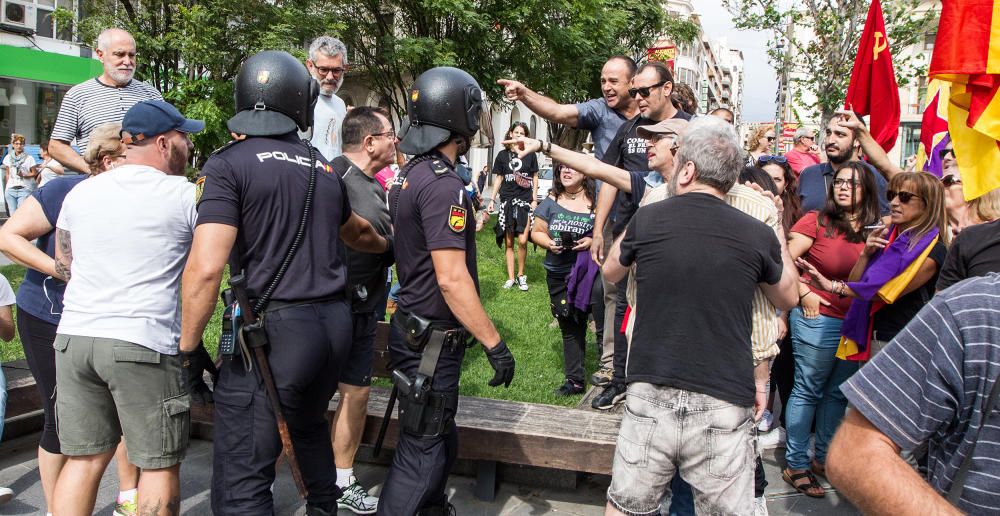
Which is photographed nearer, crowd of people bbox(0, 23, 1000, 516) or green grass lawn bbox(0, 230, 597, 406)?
crowd of people bbox(0, 23, 1000, 516)

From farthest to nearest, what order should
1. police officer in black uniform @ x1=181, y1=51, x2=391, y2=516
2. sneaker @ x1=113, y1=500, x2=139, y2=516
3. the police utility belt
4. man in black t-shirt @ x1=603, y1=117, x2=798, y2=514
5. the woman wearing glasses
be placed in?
the woman wearing glasses → sneaker @ x1=113, y1=500, x2=139, y2=516 → the police utility belt → police officer in black uniform @ x1=181, y1=51, x2=391, y2=516 → man in black t-shirt @ x1=603, y1=117, x2=798, y2=514

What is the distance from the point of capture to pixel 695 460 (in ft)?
9.09

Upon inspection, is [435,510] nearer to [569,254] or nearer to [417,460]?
[417,460]

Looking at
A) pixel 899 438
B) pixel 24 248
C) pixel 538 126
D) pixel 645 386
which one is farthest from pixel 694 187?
pixel 538 126

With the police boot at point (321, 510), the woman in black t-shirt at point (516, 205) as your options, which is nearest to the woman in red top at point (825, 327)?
the police boot at point (321, 510)

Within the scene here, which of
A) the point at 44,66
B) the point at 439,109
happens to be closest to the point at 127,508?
the point at 439,109

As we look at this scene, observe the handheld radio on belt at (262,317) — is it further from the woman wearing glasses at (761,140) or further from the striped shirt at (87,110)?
the woman wearing glasses at (761,140)

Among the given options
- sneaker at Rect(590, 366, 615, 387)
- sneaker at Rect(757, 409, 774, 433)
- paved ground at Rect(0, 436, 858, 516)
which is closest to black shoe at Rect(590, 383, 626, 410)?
sneaker at Rect(590, 366, 615, 387)

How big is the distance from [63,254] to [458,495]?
244 cm

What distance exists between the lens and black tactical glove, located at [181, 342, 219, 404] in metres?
3.15

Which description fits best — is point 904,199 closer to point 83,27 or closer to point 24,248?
point 24,248

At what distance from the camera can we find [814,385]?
4.66 m

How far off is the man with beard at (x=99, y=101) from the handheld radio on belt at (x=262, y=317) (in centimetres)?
234

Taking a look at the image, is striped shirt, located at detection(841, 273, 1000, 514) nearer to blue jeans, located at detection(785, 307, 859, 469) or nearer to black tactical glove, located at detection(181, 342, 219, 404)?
black tactical glove, located at detection(181, 342, 219, 404)
